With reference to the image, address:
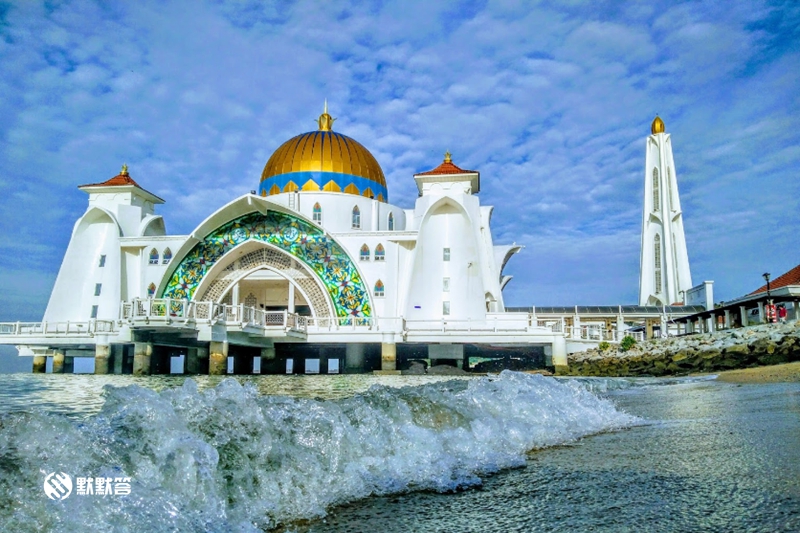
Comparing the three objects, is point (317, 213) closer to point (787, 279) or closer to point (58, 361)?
point (58, 361)

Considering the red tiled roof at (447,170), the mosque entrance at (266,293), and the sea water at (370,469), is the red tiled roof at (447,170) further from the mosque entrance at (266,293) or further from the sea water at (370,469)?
the sea water at (370,469)

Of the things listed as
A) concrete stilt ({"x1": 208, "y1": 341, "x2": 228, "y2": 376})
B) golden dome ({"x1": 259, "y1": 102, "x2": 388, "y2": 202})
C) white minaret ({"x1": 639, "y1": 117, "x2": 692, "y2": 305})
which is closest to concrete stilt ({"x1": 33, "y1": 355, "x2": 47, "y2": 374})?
concrete stilt ({"x1": 208, "y1": 341, "x2": 228, "y2": 376})

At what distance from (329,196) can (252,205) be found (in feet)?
11.6

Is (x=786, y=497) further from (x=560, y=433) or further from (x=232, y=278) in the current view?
(x=232, y=278)

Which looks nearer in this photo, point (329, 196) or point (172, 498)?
point (172, 498)

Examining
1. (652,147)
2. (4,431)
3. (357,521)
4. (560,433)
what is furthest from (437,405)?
(652,147)

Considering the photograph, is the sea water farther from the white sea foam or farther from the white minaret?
the white minaret

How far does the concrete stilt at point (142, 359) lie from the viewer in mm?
19562

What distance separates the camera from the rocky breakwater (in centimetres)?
1622

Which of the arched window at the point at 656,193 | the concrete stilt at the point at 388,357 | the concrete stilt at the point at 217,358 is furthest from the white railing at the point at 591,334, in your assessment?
the arched window at the point at 656,193

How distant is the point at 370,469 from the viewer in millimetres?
3225

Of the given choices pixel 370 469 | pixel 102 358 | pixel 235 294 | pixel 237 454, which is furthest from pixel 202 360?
pixel 237 454

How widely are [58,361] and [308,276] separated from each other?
936 centimetres

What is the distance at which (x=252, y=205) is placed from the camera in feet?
79.4
